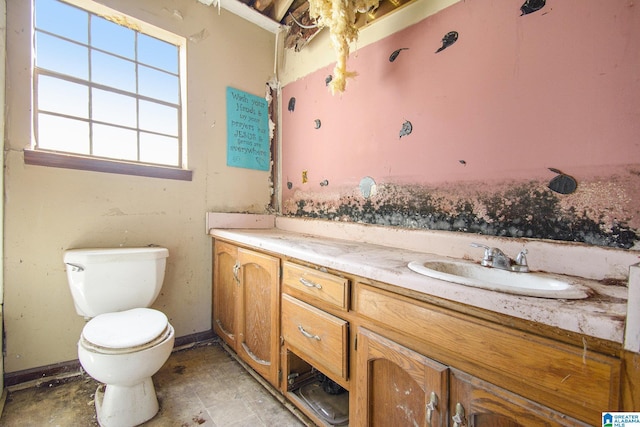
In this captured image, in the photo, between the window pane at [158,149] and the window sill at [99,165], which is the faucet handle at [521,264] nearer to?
the window sill at [99,165]

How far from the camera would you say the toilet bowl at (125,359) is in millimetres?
1144

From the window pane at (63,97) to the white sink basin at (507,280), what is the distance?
6.71 ft

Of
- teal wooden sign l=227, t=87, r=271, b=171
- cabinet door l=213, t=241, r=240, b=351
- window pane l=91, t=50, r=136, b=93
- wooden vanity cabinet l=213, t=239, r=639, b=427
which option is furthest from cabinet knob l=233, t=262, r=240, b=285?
window pane l=91, t=50, r=136, b=93

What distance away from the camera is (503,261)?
973 millimetres

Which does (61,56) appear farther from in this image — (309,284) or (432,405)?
(432,405)

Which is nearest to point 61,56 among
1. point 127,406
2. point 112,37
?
point 112,37

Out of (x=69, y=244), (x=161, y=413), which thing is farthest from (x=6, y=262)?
(x=161, y=413)

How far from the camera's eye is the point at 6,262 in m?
1.44

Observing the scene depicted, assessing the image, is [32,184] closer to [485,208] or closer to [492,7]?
[485,208]

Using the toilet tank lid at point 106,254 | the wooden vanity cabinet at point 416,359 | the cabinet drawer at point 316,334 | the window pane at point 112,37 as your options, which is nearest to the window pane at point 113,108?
the window pane at point 112,37

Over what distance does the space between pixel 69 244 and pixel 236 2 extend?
76.8 inches

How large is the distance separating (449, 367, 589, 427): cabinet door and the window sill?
191 cm

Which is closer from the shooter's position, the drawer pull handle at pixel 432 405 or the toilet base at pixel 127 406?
the drawer pull handle at pixel 432 405

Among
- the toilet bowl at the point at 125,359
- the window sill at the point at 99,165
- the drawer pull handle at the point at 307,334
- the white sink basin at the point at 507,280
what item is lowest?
the toilet bowl at the point at 125,359
